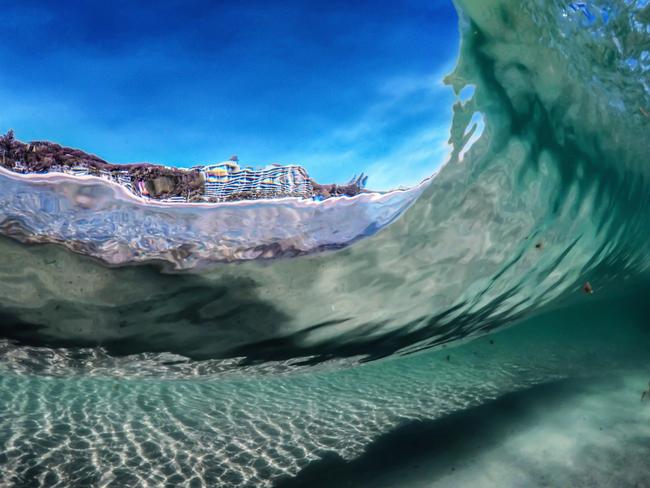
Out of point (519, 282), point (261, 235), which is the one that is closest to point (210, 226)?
point (261, 235)

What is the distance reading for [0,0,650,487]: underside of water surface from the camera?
5613mm

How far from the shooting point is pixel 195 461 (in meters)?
7.68

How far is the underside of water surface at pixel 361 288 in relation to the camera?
5.61m

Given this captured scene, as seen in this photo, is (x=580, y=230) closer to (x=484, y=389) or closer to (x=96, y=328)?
(x=484, y=389)

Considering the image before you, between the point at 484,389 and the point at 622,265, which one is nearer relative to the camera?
the point at 484,389

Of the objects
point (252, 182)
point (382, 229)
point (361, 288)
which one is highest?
point (252, 182)

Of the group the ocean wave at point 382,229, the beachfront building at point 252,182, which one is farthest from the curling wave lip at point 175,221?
the beachfront building at point 252,182

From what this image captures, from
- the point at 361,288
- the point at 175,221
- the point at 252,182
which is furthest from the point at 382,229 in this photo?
the point at 175,221

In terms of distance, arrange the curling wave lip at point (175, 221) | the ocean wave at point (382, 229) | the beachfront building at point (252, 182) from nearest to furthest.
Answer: the beachfront building at point (252, 182)
the curling wave lip at point (175, 221)
the ocean wave at point (382, 229)

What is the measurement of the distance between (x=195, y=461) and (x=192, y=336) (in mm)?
2951

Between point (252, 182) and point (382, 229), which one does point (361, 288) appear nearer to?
point (382, 229)

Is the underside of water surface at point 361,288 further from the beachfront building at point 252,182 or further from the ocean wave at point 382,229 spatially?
the beachfront building at point 252,182

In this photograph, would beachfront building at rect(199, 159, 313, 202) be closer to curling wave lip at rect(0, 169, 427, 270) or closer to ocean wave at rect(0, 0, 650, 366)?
curling wave lip at rect(0, 169, 427, 270)

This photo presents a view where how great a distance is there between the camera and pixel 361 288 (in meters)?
8.66
